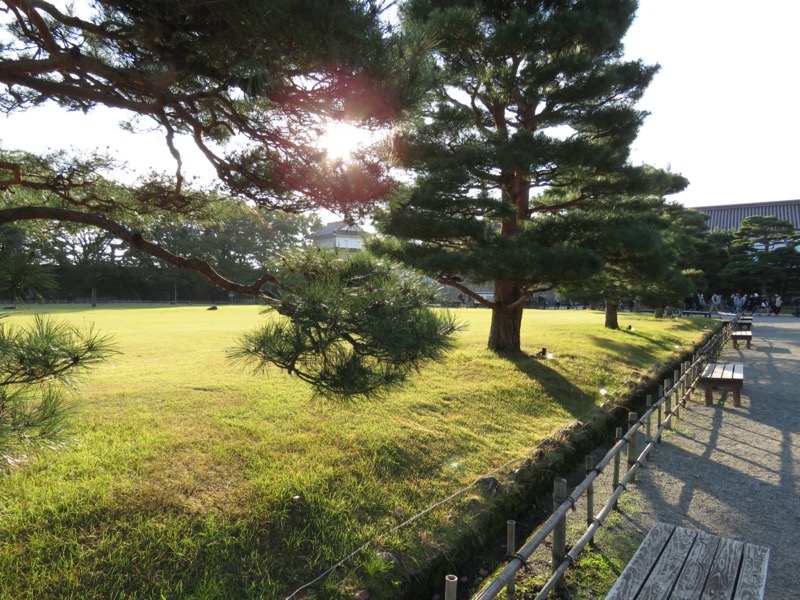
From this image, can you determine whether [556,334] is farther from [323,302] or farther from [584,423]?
[323,302]

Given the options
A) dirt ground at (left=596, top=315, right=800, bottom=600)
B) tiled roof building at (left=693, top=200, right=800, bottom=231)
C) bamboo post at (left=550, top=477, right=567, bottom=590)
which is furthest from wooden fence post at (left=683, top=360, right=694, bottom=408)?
tiled roof building at (left=693, top=200, right=800, bottom=231)

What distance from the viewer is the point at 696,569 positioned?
2.05m

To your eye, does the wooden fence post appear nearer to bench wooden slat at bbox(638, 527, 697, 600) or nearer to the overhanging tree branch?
bench wooden slat at bbox(638, 527, 697, 600)

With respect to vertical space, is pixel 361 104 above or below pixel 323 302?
above

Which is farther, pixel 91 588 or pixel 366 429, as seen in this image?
pixel 366 429

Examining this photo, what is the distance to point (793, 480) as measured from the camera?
3.96 meters

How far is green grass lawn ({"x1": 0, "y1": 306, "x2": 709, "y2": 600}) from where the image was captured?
2.32 meters

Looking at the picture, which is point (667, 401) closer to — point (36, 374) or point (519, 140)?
point (519, 140)

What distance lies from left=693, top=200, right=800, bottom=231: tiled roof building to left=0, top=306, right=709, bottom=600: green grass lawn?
34.0 m

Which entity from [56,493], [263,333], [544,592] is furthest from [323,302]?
[56,493]

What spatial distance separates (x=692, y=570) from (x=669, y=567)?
0.09 meters

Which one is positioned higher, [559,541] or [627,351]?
[627,351]

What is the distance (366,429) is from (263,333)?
8.81 ft

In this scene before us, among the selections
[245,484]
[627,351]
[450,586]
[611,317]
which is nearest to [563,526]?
[450,586]
